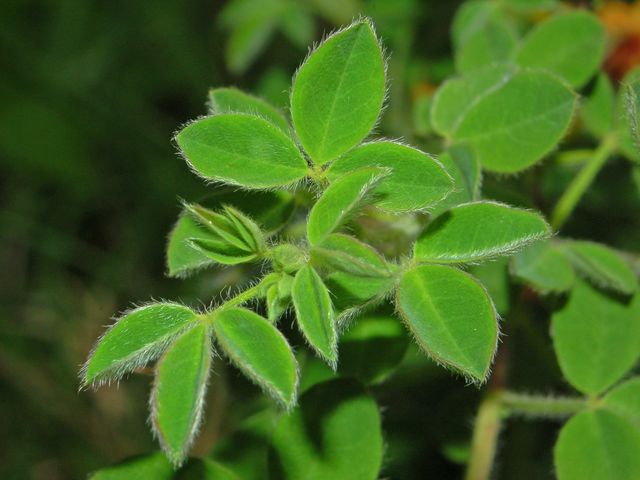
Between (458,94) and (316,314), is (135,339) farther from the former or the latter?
(458,94)

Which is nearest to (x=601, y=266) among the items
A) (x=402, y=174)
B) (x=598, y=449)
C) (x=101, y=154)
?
(x=598, y=449)

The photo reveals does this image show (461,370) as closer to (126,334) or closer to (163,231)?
(126,334)

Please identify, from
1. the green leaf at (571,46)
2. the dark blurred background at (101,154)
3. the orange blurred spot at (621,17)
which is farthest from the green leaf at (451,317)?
the orange blurred spot at (621,17)

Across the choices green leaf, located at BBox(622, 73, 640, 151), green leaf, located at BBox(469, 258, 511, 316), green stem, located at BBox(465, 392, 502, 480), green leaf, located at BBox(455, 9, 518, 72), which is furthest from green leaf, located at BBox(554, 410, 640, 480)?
green leaf, located at BBox(455, 9, 518, 72)

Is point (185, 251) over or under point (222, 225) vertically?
under

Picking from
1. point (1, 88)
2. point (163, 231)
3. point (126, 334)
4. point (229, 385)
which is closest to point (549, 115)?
point (126, 334)

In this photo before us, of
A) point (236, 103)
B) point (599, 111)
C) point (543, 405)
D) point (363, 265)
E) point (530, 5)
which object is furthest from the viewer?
point (530, 5)

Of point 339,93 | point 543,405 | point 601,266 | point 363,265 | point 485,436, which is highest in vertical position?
point 339,93
